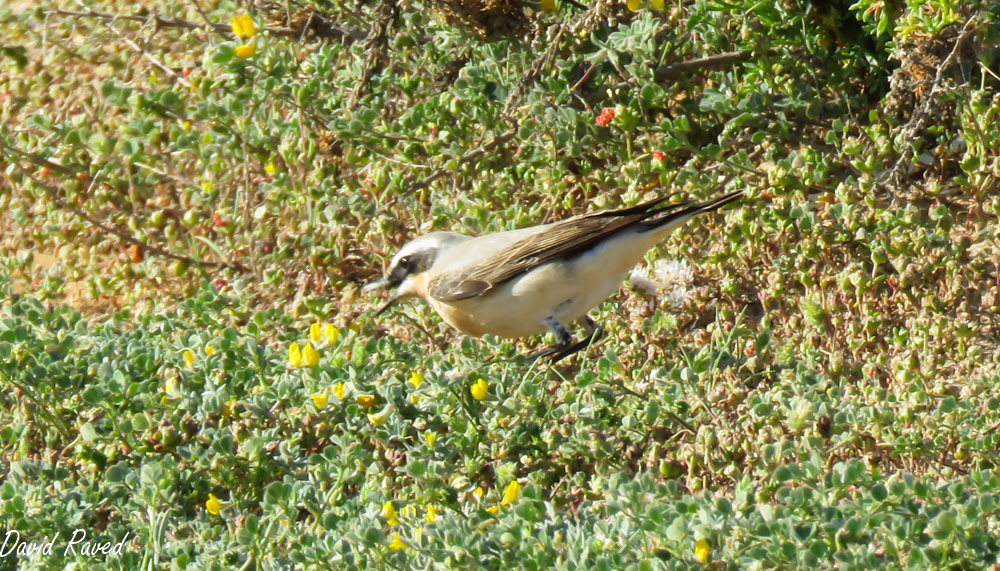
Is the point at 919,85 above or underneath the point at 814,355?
above

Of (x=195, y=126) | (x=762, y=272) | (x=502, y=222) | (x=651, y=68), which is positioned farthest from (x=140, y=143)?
(x=762, y=272)

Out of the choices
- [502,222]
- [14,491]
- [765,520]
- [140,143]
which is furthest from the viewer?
[140,143]

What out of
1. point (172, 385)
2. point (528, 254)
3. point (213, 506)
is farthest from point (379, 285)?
point (213, 506)

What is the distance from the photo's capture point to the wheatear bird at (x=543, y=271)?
5.39 meters

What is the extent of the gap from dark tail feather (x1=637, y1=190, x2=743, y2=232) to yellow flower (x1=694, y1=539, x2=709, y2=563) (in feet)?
7.13

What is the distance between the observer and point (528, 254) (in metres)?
5.59

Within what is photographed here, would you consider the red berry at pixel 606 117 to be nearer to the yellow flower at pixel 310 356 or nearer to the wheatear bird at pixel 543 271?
the wheatear bird at pixel 543 271

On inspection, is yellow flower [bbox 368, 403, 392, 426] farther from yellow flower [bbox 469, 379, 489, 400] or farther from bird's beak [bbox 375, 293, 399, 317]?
bird's beak [bbox 375, 293, 399, 317]

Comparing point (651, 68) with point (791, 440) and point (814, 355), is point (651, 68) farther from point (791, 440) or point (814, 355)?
point (791, 440)

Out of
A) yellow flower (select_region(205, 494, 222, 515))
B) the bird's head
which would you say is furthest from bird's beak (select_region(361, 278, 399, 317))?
yellow flower (select_region(205, 494, 222, 515))

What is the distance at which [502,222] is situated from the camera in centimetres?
639

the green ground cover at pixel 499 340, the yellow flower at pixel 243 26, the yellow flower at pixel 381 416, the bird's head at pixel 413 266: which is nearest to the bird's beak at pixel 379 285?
the bird's head at pixel 413 266

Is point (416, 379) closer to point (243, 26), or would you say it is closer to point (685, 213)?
point (685, 213)

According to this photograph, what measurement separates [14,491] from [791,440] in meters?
2.67
